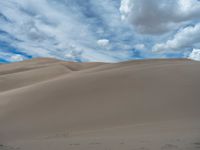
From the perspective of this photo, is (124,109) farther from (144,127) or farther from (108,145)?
(108,145)

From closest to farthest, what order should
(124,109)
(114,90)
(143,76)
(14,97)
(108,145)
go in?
(108,145) → (124,109) → (114,90) → (14,97) → (143,76)

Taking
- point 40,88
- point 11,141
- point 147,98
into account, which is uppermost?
point 40,88

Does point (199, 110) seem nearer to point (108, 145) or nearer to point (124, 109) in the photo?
point (124, 109)

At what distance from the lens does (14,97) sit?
13125mm

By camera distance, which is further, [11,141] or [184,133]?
[11,141]

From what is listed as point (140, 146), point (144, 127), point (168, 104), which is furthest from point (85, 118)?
point (140, 146)

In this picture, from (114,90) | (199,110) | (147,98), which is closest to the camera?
(199,110)

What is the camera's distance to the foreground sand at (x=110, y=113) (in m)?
6.07

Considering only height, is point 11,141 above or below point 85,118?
below

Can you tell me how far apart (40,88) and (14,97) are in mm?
1667

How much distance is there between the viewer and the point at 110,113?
9453 millimetres

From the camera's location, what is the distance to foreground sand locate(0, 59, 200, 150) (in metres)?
6.07

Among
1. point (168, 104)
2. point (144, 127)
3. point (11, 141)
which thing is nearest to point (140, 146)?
point (144, 127)

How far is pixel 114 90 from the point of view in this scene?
39.7 feet
